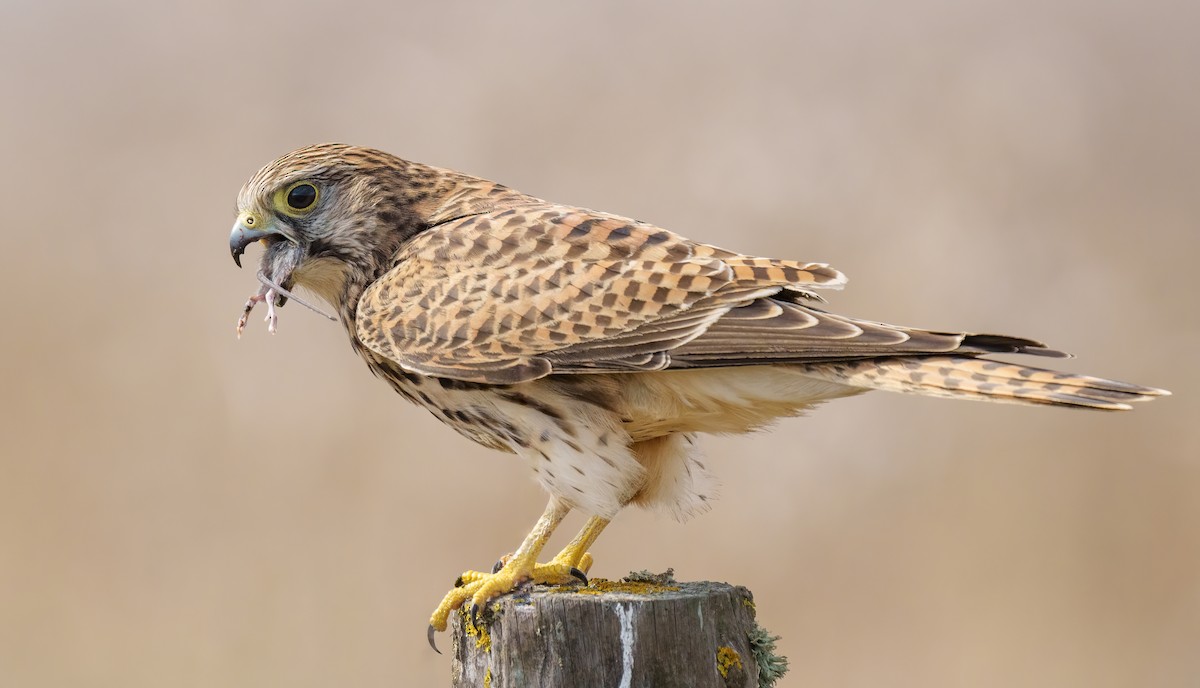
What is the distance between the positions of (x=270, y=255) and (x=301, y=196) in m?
0.20

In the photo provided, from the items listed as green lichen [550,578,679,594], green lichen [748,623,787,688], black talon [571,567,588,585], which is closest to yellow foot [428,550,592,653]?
black talon [571,567,588,585]

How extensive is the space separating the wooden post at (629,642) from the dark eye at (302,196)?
1.30 m

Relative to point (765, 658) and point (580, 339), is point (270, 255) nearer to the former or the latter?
point (580, 339)

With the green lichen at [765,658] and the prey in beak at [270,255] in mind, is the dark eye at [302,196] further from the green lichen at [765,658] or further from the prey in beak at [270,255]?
the green lichen at [765,658]

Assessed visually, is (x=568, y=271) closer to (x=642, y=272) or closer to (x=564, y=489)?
(x=642, y=272)

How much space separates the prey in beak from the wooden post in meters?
1.13

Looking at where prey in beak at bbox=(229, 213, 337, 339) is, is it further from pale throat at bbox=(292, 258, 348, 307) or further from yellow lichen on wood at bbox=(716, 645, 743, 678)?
yellow lichen on wood at bbox=(716, 645, 743, 678)

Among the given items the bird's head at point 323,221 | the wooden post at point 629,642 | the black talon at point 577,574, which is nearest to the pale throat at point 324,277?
the bird's head at point 323,221

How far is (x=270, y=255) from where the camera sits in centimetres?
317

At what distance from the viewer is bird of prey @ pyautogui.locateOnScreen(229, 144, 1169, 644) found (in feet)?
8.41

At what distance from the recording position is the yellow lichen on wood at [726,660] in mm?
2408

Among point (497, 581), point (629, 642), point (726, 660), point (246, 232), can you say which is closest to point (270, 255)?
point (246, 232)

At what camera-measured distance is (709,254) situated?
2.89 m

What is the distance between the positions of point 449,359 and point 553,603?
0.67 meters
